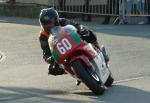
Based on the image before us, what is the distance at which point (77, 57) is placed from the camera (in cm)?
940

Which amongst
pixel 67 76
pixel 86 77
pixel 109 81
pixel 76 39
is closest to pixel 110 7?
pixel 67 76

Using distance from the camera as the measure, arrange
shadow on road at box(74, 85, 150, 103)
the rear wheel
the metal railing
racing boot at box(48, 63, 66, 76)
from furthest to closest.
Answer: the metal railing, racing boot at box(48, 63, 66, 76), the rear wheel, shadow on road at box(74, 85, 150, 103)

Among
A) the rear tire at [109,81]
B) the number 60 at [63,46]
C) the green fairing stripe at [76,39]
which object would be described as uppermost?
the green fairing stripe at [76,39]

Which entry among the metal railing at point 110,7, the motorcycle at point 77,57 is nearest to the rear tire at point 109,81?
the motorcycle at point 77,57

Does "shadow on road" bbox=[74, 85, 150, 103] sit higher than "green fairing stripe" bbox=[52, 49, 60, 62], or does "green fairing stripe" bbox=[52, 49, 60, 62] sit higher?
"green fairing stripe" bbox=[52, 49, 60, 62]

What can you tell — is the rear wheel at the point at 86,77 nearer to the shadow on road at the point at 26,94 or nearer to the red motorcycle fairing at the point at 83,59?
the red motorcycle fairing at the point at 83,59

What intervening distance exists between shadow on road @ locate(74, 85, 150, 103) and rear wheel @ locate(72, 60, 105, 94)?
14 cm

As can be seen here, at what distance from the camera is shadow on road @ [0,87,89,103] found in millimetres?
→ 9375

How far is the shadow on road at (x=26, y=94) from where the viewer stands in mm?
9375

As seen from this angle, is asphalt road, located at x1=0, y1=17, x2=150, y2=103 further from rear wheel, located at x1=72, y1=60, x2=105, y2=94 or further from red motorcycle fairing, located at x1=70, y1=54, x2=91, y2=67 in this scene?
red motorcycle fairing, located at x1=70, y1=54, x2=91, y2=67

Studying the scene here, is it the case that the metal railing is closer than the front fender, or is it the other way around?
the front fender

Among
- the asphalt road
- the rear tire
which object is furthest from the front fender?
the rear tire

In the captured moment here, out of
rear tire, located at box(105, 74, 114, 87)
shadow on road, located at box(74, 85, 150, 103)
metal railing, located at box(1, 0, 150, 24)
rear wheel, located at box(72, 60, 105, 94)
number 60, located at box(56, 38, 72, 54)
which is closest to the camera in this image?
shadow on road, located at box(74, 85, 150, 103)

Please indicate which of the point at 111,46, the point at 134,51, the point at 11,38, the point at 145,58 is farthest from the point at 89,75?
the point at 11,38
